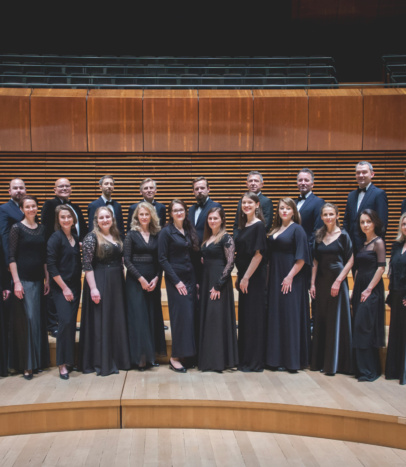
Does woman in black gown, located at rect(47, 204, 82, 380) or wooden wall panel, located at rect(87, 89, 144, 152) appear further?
wooden wall panel, located at rect(87, 89, 144, 152)

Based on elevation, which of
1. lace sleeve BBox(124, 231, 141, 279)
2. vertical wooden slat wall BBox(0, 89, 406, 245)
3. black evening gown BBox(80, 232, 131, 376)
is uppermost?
vertical wooden slat wall BBox(0, 89, 406, 245)

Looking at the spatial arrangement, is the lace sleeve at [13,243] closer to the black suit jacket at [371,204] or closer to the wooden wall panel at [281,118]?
the black suit jacket at [371,204]

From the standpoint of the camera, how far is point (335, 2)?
25.9ft

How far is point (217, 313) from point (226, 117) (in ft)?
11.6

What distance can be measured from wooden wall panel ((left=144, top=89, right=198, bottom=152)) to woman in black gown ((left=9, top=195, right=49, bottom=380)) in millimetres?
3184

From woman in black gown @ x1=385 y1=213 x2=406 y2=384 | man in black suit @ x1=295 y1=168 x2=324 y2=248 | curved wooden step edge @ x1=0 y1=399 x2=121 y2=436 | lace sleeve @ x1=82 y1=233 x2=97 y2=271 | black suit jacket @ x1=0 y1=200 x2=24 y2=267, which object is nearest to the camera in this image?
curved wooden step edge @ x1=0 y1=399 x2=121 y2=436

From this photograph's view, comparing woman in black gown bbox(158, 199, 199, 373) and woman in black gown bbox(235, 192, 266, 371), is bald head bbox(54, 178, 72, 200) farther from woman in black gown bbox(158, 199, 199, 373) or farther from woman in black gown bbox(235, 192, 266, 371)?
woman in black gown bbox(235, 192, 266, 371)

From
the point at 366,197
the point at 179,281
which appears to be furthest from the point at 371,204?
the point at 179,281

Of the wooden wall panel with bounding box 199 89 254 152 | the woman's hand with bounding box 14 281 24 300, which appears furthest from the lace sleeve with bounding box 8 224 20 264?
the wooden wall panel with bounding box 199 89 254 152

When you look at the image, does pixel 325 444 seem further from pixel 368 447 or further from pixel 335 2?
pixel 335 2

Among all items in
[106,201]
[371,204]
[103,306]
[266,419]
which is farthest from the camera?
[106,201]

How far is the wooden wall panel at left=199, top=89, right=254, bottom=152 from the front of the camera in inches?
238

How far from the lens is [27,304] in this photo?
120 inches

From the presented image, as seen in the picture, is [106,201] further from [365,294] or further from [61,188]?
[365,294]
